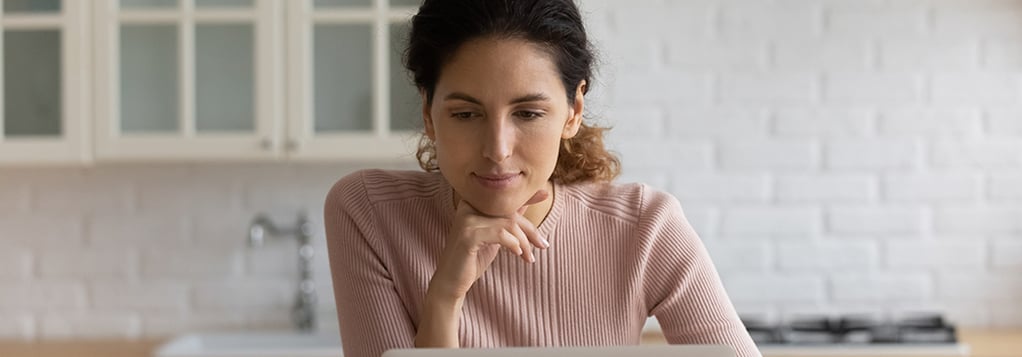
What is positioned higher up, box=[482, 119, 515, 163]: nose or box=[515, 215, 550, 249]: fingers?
box=[482, 119, 515, 163]: nose

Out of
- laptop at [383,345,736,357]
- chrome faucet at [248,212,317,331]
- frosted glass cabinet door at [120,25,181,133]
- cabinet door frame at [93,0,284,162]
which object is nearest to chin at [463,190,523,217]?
laptop at [383,345,736,357]

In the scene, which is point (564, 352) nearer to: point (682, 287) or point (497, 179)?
point (497, 179)

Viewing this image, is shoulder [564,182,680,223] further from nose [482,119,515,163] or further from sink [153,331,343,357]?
sink [153,331,343,357]

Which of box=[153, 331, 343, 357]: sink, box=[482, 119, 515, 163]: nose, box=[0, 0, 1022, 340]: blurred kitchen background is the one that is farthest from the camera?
box=[0, 0, 1022, 340]: blurred kitchen background

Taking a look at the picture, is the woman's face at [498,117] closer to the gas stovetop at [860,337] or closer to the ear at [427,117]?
the ear at [427,117]

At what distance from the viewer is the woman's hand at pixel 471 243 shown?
1496 millimetres

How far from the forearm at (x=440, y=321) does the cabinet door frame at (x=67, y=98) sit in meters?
1.80

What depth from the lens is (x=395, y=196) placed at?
1.75m

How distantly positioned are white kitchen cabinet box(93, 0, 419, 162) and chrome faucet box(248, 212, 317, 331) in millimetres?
347

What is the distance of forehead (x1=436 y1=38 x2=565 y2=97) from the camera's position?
1.42 meters

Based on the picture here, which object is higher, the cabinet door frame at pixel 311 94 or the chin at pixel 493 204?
the cabinet door frame at pixel 311 94

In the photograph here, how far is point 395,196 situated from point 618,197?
325 millimetres

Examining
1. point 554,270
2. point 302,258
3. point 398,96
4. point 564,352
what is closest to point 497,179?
point 554,270

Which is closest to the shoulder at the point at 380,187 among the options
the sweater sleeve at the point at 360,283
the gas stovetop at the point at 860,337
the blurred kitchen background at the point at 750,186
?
the sweater sleeve at the point at 360,283
